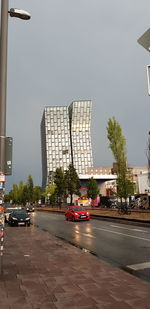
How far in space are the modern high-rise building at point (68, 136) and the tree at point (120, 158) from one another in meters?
128

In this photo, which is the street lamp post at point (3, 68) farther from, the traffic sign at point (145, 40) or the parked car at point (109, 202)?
the parked car at point (109, 202)

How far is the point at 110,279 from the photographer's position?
6230 mm

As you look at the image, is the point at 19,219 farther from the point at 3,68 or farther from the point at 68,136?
the point at 68,136

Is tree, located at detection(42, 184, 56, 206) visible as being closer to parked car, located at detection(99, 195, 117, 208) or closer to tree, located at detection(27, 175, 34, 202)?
tree, located at detection(27, 175, 34, 202)

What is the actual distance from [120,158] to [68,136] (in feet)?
443

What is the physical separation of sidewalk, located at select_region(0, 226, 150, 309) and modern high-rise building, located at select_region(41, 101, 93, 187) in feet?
501

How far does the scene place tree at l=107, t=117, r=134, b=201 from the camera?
30.2 meters

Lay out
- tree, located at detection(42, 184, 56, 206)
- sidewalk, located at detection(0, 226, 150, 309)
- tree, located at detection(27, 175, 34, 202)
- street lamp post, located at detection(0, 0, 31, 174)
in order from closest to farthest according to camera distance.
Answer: sidewalk, located at detection(0, 226, 150, 309) < street lamp post, located at detection(0, 0, 31, 174) < tree, located at detection(42, 184, 56, 206) < tree, located at detection(27, 175, 34, 202)

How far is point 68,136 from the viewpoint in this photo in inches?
6526

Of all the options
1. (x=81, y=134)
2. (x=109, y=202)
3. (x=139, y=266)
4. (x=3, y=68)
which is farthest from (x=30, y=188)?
(x=3, y=68)

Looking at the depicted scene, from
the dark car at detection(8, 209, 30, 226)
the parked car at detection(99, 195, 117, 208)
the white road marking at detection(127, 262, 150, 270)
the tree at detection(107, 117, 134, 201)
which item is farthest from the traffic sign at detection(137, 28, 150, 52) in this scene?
the parked car at detection(99, 195, 117, 208)

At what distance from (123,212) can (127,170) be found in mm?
4686

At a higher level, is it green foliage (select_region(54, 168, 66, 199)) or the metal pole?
the metal pole

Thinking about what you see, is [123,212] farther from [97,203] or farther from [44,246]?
[97,203]
